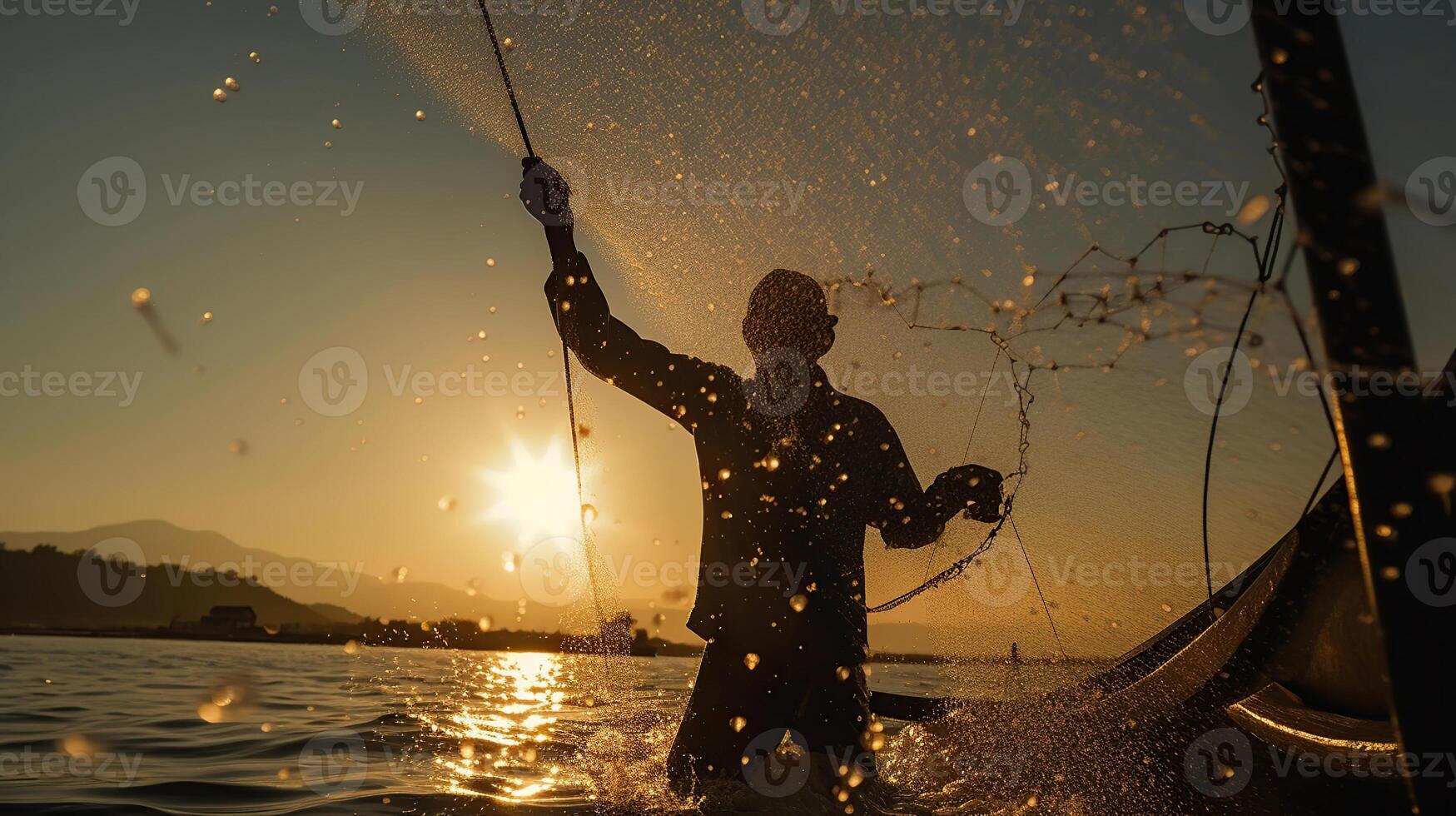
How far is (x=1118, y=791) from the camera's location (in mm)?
3430

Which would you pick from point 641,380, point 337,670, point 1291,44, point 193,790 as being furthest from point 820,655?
point 337,670

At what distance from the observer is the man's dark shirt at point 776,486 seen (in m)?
3.14

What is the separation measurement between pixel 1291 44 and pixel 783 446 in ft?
6.91

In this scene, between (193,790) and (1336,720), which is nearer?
(1336,720)

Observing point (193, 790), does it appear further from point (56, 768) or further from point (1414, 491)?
point (1414, 491)

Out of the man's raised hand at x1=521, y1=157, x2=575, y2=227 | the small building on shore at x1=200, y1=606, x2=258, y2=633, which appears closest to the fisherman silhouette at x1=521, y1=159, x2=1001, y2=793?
the man's raised hand at x1=521, y1=157, x2=575, y2=227

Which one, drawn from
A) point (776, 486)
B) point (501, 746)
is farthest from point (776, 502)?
point (501, 746)

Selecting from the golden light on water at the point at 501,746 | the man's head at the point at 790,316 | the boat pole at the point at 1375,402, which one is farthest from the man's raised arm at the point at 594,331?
the boat pole at the point at 1375,402

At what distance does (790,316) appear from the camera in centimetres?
342

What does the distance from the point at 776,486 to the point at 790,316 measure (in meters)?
0.75

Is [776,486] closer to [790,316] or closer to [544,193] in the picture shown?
[790,316]

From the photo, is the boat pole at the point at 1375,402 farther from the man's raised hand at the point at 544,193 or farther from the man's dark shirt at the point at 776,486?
the man's raised hand at the point at 544,193

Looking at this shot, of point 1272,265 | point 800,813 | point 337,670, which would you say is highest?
point 1272,265

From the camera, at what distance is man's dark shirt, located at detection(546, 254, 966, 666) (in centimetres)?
314
